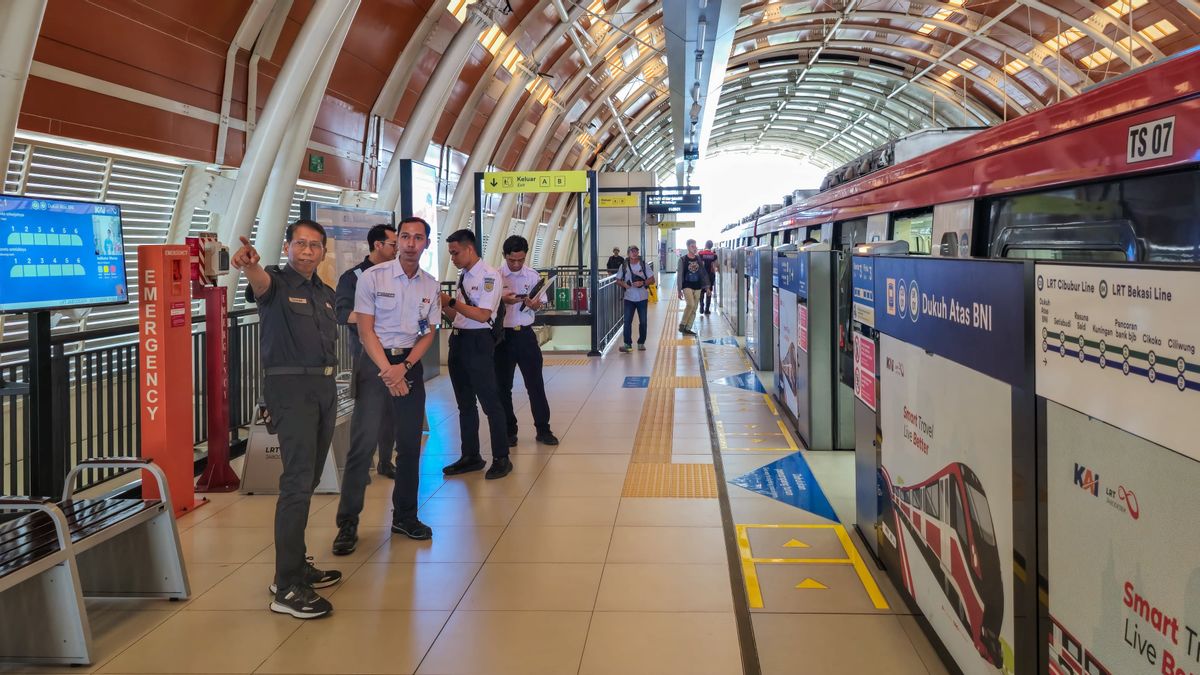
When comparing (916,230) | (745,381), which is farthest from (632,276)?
(916,230)

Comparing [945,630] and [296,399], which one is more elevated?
[296,399]

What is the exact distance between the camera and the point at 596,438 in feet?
24.4

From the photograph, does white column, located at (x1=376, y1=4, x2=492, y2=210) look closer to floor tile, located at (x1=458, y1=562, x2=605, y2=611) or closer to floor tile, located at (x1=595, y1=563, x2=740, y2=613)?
floor tile, located at (x1=458, y1=562, x2=605, y2=611)

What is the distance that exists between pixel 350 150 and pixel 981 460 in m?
13.7

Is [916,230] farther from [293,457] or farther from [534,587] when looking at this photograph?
[293,457]

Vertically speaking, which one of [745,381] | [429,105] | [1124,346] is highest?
[429,105]

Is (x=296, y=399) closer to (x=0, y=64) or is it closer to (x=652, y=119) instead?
(x=0, y=64)

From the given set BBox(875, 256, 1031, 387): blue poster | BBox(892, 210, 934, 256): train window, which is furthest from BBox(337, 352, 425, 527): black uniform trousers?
BBox(892, 210, 934, 256): train window

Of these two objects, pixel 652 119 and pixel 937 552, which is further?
pixel 652 119

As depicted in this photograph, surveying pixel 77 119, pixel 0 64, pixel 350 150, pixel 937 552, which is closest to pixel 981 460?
pixel 937 552

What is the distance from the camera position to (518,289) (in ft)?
23.4

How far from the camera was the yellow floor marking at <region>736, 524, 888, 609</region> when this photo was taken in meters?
3.91

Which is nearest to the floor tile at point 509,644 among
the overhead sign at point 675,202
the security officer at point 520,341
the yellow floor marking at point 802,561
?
the yellow floor marking at point 802,561

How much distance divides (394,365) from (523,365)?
260 cm
